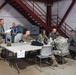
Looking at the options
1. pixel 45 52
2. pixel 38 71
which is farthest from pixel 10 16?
pixel 38 71

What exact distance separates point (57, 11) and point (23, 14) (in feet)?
7.72

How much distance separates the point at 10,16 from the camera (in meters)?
10.0

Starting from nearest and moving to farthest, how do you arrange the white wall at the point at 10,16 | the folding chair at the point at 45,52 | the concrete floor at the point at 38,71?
1. the concrete floor at the point at 38,71
2. the folding chair at the point at 45,52
3. the white wall at the point at 10,16

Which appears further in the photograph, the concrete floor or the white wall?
the white wall

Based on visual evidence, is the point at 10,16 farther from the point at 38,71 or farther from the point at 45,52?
the point at 38,71

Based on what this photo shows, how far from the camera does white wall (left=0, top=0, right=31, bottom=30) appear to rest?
384 inches

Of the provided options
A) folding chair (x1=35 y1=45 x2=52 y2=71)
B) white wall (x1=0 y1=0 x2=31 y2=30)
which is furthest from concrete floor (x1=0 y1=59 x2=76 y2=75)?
white wall (x1=0 y1=0 x2=31 y2=30)

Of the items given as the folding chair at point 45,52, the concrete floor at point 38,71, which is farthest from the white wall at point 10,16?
the folding chair at point 45,52

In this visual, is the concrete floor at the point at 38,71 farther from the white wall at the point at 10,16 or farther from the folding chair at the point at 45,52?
the white wall at the point at 10,16

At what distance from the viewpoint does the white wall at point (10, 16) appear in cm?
977

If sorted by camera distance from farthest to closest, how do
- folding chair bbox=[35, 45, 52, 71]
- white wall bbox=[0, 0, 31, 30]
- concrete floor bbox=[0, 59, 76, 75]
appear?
white wall bbox=[0, 0, 31, 30] → folding chair bbox=[35, 45, 52, 71] → concrete floor bbox=[0, 59, 76, 75]

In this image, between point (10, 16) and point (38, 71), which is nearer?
point (38, 71)

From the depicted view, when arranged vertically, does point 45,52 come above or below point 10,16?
below

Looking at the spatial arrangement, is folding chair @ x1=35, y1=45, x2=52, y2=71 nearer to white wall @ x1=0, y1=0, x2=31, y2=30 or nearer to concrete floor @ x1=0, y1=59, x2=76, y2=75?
concrete floor @ x1=0, y1=59, x2=76, y2=75
